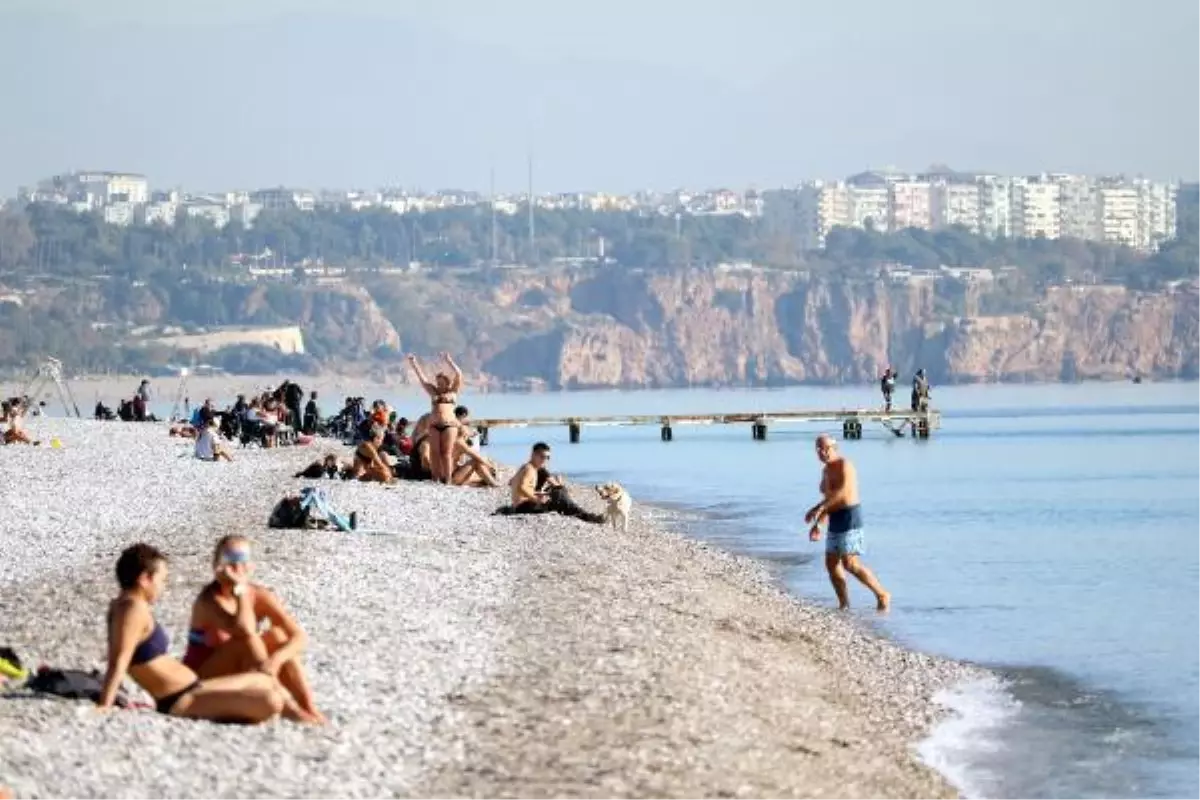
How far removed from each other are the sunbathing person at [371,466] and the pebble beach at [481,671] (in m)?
3.26

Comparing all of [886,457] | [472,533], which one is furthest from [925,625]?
[886,457]

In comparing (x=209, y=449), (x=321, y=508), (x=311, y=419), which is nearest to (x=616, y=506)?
(x=321, y=508)

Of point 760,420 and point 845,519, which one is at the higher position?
point 845,519

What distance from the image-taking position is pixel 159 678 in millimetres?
12047

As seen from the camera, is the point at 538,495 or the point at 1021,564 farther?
the point at 1021,564

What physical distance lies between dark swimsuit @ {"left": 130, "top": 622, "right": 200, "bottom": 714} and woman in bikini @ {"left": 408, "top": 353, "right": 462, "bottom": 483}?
18.1 meters

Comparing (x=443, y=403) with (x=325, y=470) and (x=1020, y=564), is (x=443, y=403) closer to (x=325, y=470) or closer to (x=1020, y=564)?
(x=325, y=470)

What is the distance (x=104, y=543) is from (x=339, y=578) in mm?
4652

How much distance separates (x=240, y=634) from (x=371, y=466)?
19.6 meters

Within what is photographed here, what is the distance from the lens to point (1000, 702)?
1753cm

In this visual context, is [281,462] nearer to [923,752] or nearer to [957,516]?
[957,516]

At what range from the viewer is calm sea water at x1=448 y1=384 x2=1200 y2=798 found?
15531 millimetres

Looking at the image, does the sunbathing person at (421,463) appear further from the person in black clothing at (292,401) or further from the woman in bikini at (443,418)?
the person in black clothing at (292,401)

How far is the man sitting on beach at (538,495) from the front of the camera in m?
27.6
